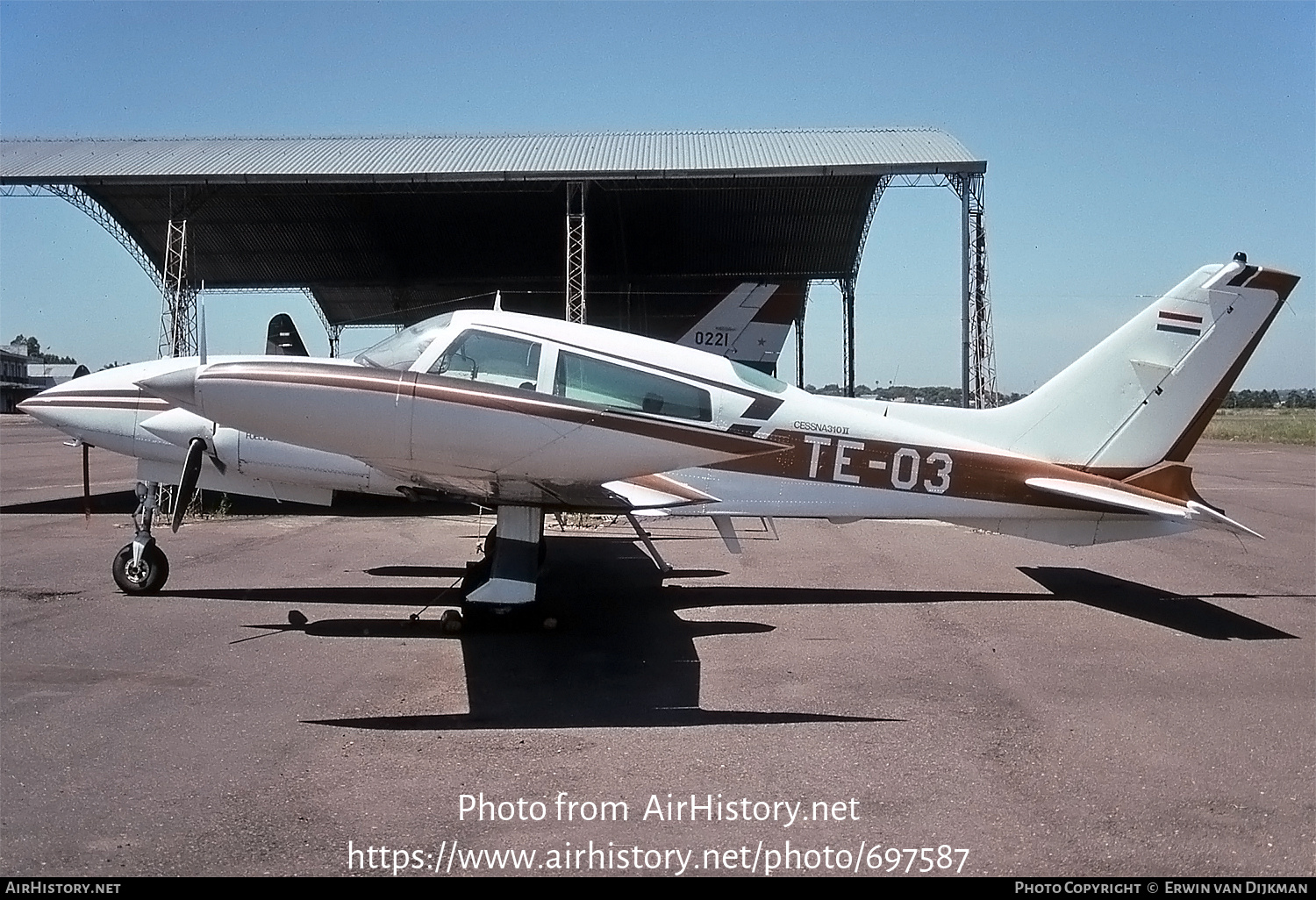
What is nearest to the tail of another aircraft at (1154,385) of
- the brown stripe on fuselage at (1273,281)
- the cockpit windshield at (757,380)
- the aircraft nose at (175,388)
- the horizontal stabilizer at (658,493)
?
the brown stripe on fuselage at (1273,281)

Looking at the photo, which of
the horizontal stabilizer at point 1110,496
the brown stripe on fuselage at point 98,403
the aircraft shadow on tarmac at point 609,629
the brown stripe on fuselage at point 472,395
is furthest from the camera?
the brown stripe on fuselage at point 98,403

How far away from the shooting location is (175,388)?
5570mm

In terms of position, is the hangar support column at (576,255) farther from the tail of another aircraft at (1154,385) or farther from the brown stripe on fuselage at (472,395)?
the brown stripe on fuselage at (472,395)

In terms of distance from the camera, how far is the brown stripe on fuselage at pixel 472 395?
5.05 m

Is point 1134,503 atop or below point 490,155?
below

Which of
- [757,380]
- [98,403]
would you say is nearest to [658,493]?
[757,380]

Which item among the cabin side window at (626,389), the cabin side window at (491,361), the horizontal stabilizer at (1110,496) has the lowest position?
the horizontal stabilizer at (1110,496)

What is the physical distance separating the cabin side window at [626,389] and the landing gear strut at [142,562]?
13.9 ft

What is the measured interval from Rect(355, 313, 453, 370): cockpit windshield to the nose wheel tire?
9.98ft

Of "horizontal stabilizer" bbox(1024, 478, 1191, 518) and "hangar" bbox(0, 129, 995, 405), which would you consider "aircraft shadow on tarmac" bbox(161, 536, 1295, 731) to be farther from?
"hangar" bbox(0, 129, 995, 405)

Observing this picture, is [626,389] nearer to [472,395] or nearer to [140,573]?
[472,395]

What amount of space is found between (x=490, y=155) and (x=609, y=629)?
16543mm

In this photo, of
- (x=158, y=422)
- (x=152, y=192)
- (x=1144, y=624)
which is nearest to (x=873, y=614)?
(x=1144, y=624)

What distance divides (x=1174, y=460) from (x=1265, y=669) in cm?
270
